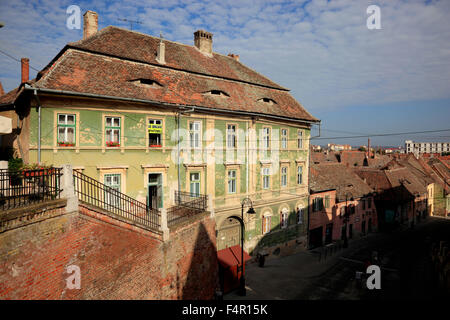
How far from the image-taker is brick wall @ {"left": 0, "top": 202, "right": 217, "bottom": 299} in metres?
7.84

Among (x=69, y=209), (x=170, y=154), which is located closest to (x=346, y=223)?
(x=170, y=154)

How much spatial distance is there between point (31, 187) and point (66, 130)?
19.4 ft

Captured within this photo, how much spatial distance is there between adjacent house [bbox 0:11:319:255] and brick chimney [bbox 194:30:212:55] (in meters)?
0.09

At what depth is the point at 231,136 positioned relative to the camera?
66.9 ft

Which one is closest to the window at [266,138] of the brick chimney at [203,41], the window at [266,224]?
the window at [266,224]

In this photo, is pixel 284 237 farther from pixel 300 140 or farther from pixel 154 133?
pixel 154 133

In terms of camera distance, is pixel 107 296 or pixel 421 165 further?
pixel 421 165

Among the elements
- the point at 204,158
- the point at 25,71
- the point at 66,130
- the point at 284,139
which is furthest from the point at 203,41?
the point at 66,130

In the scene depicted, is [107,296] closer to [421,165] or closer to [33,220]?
[33,220]

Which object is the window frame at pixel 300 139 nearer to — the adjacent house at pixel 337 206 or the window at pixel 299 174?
the window at pixel 299 174

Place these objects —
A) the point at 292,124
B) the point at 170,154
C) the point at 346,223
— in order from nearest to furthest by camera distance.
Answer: the point at 170,154
the point at 292,124
the point at 346,223

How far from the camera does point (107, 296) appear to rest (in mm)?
10203

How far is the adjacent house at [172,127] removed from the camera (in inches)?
555
